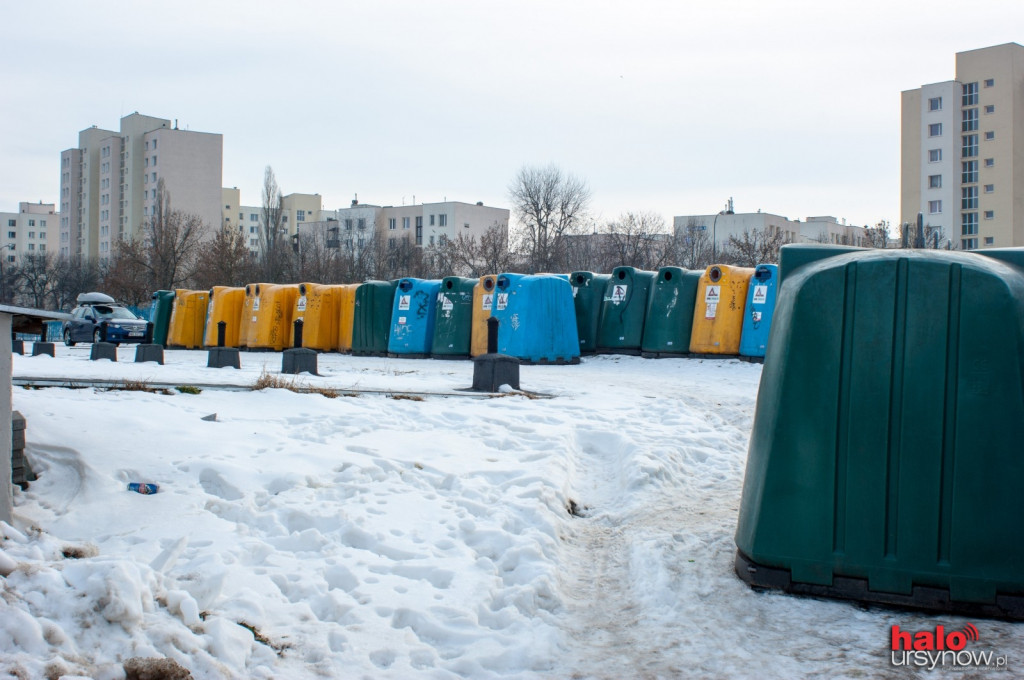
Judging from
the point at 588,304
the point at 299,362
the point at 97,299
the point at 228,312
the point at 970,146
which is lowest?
the point at 299,362

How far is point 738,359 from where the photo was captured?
13.8m

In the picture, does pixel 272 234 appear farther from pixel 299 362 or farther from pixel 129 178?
pixel 129 178

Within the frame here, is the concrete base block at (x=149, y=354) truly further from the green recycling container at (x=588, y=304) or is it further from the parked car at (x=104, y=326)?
the parked car at (x=104, y=326)

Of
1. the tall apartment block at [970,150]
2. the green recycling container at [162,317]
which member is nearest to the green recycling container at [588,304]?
the green recycling container at [162,317]

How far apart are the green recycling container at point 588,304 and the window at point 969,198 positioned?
6386 centimetres

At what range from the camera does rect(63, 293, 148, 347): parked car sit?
23.1 metres

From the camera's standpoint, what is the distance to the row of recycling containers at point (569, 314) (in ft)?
45.4

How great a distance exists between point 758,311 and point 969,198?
6497 cm

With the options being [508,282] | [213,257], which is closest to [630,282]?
[508,282]

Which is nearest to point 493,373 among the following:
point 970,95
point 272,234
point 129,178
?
point 272,234

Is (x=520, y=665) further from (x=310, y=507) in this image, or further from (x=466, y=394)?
(x=466, y=394)

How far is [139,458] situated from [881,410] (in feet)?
12.5

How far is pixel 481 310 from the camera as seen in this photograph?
50.2 feet

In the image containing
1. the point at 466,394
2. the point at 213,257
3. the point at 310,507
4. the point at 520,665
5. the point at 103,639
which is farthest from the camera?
the point at 213,257
